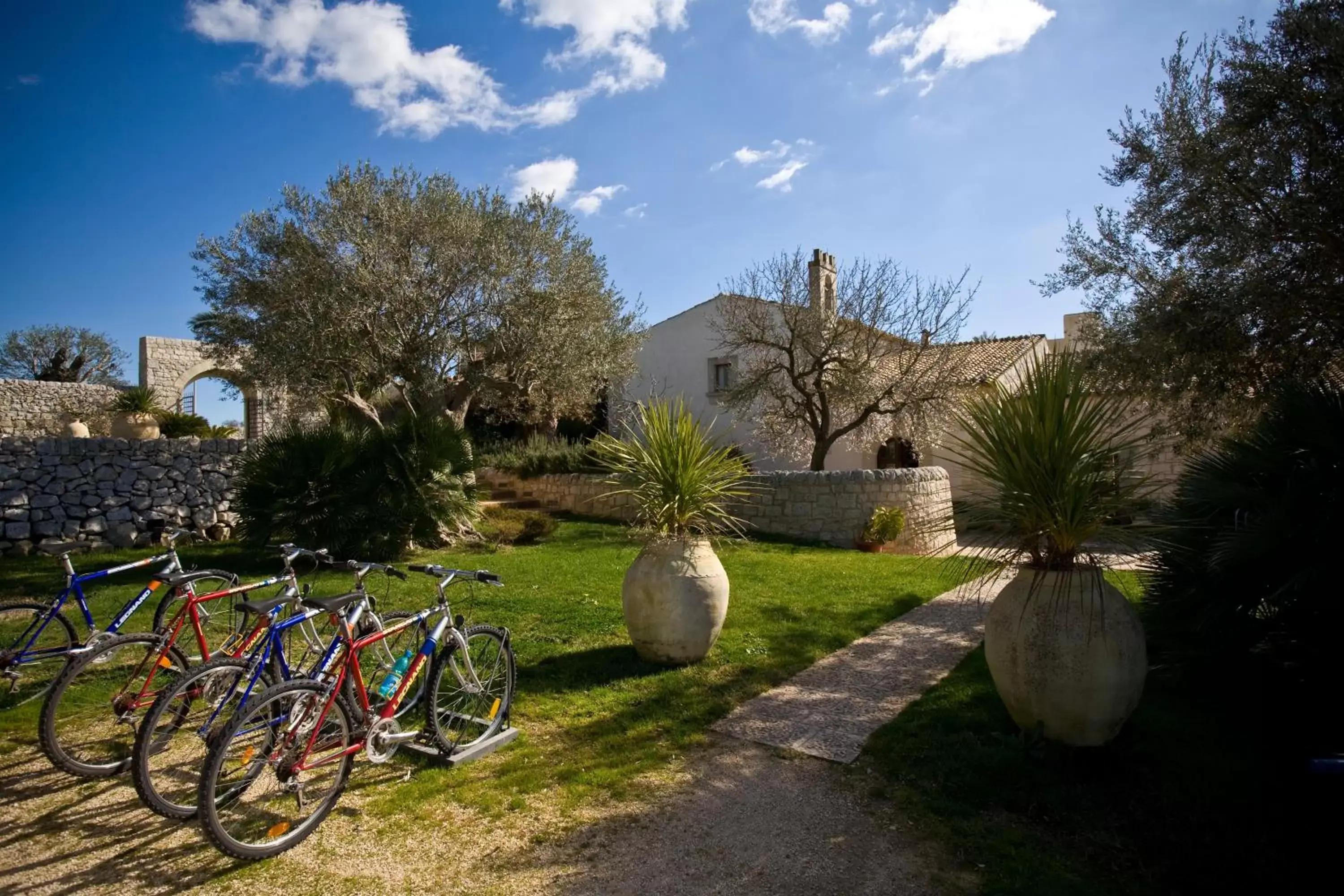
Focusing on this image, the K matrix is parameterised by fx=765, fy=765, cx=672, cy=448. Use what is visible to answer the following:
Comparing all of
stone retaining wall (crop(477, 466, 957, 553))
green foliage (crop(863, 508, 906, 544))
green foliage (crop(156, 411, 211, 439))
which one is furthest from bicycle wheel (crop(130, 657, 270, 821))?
green foliage (crop(156, 411, 211, 439))

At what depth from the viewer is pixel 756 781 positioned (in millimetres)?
4129

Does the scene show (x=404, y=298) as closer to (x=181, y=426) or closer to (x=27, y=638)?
(x=181, y=426)

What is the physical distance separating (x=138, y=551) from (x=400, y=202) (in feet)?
22.1

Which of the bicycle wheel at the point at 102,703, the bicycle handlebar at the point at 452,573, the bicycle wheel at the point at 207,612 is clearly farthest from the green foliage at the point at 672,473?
the bicycle wheel at the point at 102,703

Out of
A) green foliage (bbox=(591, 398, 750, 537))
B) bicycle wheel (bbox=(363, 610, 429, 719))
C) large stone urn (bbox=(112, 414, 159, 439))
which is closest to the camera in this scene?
bicycle wheel (bbox=(363, 610, 429, 719))

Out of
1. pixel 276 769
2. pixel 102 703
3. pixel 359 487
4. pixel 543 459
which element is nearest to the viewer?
pixel 276 769

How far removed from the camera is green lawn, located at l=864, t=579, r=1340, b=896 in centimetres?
337

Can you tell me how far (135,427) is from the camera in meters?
13.5

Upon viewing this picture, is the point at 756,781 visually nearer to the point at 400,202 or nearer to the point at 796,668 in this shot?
the point at 796,668

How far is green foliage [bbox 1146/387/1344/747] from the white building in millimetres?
13235

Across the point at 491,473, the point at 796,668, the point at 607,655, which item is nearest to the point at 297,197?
the point at 491,473

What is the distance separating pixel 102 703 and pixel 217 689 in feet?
5.75

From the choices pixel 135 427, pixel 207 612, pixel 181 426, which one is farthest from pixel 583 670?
pixel 181 426

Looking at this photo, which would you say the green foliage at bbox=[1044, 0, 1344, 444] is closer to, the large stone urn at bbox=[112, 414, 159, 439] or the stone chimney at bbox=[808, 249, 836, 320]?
the stone chimney at bbox=[808, 249, 836, 320]
